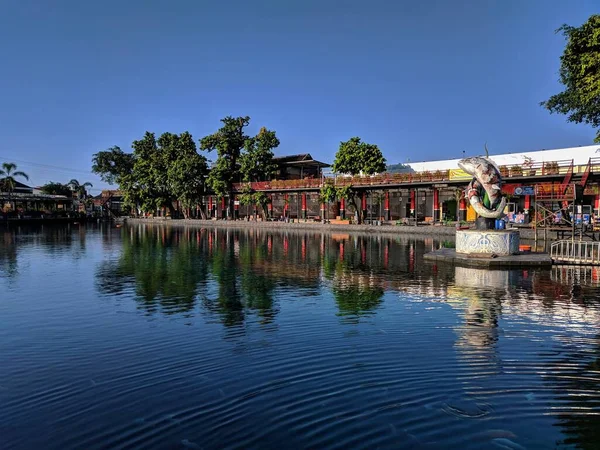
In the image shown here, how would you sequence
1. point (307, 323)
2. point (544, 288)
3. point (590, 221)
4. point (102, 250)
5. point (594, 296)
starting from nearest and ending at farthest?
point (307, 323) → point (594, 296) → point (544, 288) → point (102, 250) → point (590, 221)

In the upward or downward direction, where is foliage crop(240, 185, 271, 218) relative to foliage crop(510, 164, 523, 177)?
downward

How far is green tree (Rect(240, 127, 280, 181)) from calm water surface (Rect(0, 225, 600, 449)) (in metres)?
46.0

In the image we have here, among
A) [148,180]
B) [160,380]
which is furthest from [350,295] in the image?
[148,180]

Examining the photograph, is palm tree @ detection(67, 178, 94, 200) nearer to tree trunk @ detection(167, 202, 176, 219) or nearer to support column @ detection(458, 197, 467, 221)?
tree trunk @ detection(167, 202, 176, 219)

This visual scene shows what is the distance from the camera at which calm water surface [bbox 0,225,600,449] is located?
5562 mm

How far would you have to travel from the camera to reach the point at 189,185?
216 feet

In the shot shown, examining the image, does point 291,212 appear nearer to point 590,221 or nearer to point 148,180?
point 148,180

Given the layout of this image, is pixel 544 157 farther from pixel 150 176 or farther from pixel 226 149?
pixel 150 176

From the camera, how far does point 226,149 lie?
6294 centimetres

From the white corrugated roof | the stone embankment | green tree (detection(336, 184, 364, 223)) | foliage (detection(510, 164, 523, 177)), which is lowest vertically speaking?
the stone embankment

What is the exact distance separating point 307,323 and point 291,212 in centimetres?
5409

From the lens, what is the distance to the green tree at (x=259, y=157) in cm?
6081

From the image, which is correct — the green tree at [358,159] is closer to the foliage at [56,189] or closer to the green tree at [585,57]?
the green tree at [585,57]

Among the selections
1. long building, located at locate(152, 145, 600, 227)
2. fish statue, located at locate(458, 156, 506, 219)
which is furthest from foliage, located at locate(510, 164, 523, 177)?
fish statue, located at locate(458, 156, 506, 219)
